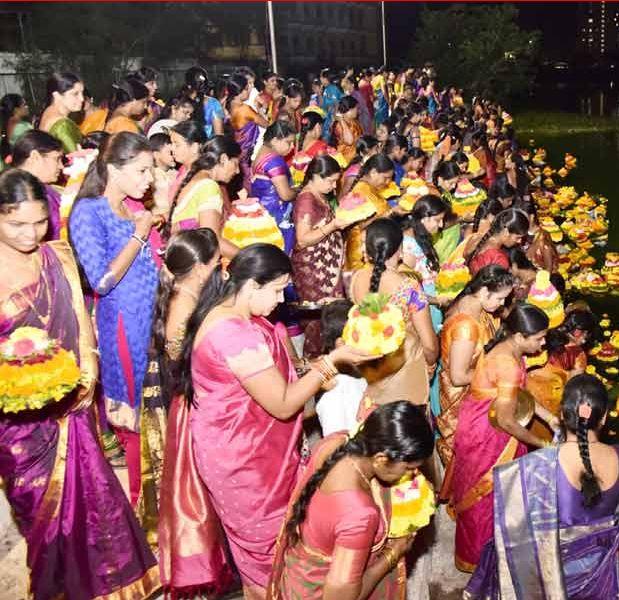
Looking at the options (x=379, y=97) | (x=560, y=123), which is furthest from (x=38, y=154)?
(x=560, y=123)

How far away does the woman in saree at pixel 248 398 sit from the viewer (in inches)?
94.4

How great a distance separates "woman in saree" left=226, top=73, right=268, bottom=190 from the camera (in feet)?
22.4

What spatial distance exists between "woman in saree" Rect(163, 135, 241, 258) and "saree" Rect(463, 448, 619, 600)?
1.82 m

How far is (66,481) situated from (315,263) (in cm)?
226

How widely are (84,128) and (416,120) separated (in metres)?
4.97

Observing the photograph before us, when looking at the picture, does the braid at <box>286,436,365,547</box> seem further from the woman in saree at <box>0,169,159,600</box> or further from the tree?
the tree

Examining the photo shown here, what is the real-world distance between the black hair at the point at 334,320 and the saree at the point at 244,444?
417 millimetres

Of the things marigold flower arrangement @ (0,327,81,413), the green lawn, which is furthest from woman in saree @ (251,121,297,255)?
the green lawn

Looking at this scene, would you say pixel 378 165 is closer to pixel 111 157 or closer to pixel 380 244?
pixel 380 244

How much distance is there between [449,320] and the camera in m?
3.57

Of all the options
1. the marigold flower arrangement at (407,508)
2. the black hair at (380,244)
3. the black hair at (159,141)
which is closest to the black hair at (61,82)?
the black hair at (159,141)

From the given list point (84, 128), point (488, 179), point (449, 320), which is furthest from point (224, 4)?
point (449, 320)

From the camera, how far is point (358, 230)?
5.09m

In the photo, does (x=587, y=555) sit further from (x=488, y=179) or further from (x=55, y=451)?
(x=488, y=179)
